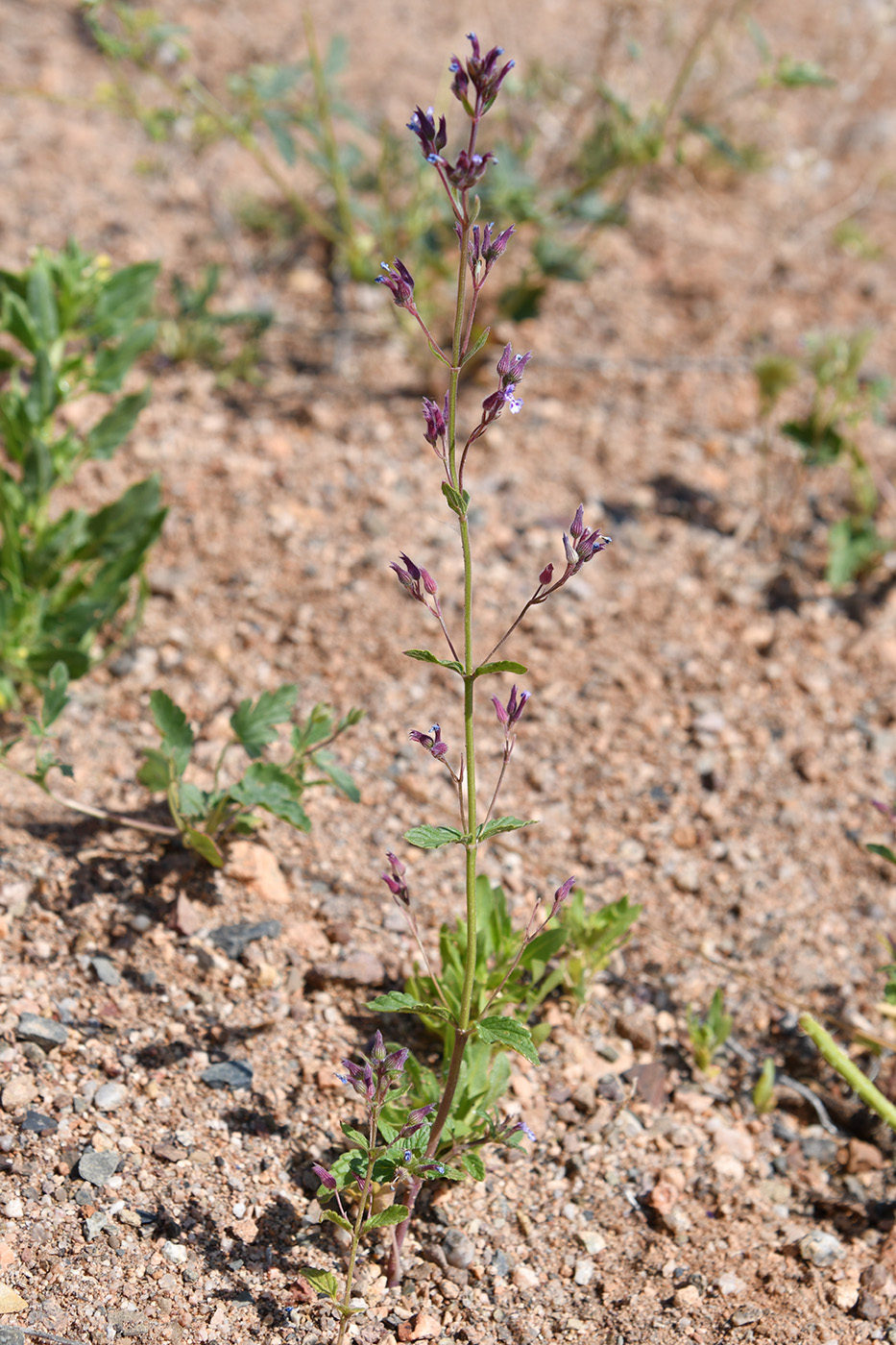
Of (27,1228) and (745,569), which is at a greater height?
(745,569)

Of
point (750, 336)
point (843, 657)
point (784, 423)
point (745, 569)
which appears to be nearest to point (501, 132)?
point (750, 336)

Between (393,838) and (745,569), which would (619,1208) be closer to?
(393,838)

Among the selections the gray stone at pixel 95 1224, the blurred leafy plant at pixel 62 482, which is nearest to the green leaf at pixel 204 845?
the blurred leafy plant at pixel 62 482

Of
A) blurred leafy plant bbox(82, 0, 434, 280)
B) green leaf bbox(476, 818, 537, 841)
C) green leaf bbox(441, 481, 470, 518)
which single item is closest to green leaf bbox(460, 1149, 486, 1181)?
green leaf bbox(476, 818, 537, 841)

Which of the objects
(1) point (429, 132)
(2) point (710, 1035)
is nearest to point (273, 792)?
(2) point (710, 1035)

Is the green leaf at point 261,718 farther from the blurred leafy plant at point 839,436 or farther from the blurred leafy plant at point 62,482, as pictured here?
the blurred leafy plant at point 839,436

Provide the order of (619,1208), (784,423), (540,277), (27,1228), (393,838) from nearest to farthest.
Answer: (27,1228) → (619,1208) → (393,838) → (784,423) → (540,277)
